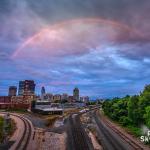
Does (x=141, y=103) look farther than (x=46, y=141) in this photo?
Yes

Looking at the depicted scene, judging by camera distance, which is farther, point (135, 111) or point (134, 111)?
point (134, 111)

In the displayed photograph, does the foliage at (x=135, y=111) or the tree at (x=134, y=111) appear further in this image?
the tree at (x=134, y=111)

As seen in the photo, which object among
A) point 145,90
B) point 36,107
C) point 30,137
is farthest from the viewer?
point 36,107

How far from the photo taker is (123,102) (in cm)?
11669

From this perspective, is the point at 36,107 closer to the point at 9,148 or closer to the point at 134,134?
the point at 134,134

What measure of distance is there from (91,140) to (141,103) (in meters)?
24.1

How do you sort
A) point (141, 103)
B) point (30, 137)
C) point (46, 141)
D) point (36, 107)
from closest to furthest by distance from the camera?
1. point (46, 141)
2. point (30, 137)
3. point (141, 103)
4. point (36, 107)

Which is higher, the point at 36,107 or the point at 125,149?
the point at 36,107

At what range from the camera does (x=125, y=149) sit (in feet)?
203

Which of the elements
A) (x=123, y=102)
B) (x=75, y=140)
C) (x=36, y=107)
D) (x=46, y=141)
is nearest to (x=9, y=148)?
(x=46, y=141)

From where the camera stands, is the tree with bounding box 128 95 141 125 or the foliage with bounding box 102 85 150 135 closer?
the foliage with bounding box 102 85 150 135

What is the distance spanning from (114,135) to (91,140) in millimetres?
11416

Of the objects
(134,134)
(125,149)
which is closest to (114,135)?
(134,134)

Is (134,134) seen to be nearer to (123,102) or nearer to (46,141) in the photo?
(46,141)
